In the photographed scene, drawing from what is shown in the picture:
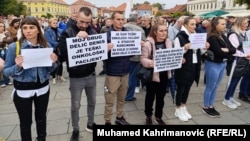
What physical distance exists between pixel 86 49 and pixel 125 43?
0.73m

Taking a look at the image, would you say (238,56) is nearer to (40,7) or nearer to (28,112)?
(28,112)

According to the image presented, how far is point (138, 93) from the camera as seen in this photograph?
258 inches

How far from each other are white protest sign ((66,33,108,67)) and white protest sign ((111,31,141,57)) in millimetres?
202

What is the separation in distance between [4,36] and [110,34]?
510 centimetres

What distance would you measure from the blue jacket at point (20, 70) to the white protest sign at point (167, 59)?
1794mm

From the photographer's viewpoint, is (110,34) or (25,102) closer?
(25,102)

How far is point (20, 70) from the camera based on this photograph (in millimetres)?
3055

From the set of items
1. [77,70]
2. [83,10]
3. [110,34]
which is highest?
[83,10]

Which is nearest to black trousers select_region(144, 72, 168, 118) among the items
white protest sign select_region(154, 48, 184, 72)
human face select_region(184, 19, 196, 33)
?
white protest sign select_region(154, 48, 184, 72)

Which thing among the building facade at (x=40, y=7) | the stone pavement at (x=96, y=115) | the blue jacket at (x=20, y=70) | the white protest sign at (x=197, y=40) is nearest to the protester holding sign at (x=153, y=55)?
the white protest sign at (x=197, y=40)

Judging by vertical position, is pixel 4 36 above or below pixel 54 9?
below

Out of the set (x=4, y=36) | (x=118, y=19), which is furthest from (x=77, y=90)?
(x=4, y=36)

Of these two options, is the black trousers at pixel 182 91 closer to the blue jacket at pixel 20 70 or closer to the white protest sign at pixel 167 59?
the white protest sign at pixel 167 59

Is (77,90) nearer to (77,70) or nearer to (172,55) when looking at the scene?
(77,70)
